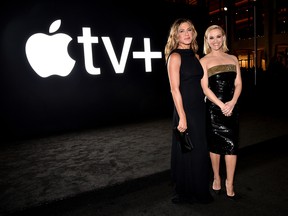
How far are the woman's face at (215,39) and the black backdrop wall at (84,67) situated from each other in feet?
13.0

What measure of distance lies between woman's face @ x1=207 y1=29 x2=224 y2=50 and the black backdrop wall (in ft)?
13.0

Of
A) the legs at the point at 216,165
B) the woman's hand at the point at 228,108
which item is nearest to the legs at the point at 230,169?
the legs at the point at 216,165

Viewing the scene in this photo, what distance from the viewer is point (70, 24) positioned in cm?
586

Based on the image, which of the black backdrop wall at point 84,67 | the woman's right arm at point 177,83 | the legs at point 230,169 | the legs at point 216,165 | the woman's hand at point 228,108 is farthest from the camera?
the black backdrop wall at point 84,67

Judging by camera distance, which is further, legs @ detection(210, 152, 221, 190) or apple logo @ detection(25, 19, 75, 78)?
apple logo @ detection(25, 19, 75, 78)

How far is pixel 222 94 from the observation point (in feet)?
8.80

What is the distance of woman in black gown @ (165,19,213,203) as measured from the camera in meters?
2.45

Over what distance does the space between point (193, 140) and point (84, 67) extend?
4.28 meters

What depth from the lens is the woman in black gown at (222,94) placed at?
266cm

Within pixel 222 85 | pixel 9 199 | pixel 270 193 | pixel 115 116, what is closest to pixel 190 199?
pixel 270 193

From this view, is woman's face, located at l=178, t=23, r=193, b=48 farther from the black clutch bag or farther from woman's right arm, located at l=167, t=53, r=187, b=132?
the black clutch bag

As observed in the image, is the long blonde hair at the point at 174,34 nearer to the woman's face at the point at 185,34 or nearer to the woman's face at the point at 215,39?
the woman's face at the point at 185,34

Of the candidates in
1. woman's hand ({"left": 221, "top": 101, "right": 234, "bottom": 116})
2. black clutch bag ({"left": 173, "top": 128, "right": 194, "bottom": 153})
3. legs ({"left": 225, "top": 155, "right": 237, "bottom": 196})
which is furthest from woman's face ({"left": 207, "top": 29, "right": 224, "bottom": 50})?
legs ({"left": 225, "top": 155, "right": 237, "bottom": 196})

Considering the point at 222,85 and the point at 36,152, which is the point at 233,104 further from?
the point at 36,152
